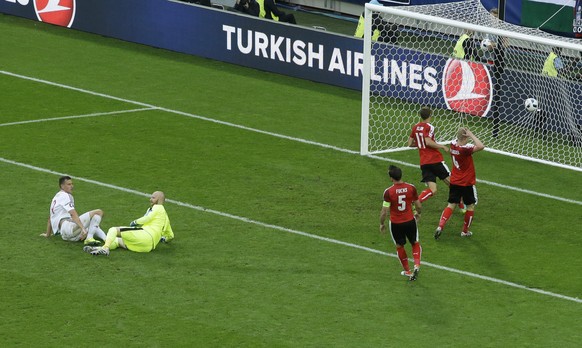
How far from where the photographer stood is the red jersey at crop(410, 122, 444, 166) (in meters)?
20.9

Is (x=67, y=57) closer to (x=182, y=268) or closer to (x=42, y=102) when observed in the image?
(x=42, y=102)

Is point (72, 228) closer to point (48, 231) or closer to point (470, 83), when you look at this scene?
point (48, 231)

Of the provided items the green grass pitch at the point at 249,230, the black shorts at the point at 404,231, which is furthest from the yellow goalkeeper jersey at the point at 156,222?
the black shorts at the point at 404,231

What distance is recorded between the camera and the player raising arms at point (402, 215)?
17.9 metres

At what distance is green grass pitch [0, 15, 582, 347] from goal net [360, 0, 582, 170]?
703 mm

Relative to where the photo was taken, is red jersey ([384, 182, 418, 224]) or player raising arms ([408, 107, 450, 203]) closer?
red jersey ([384, 182, 418, 224])

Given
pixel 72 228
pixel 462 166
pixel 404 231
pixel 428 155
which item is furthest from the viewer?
pixel 428 155

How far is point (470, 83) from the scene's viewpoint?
2644 cm

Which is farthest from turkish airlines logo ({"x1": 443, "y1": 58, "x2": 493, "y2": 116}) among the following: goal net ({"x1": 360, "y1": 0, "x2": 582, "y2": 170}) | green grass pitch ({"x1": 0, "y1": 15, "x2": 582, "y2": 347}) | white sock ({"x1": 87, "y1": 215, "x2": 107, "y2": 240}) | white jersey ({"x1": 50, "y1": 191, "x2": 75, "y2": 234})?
white jersey ({"x1": 50, "y1": 191, "x2": 75, "y2": 234})

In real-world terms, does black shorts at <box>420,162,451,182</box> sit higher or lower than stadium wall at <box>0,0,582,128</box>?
higher

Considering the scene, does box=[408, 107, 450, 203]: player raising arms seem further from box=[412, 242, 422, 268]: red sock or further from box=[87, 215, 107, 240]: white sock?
box=[87, 215, 107, 240]: white sock

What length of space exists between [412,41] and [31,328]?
13.6 metres

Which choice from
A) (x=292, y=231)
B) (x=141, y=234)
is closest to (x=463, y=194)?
(x=292, y=231)

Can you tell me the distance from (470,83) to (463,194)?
672 centimetres
